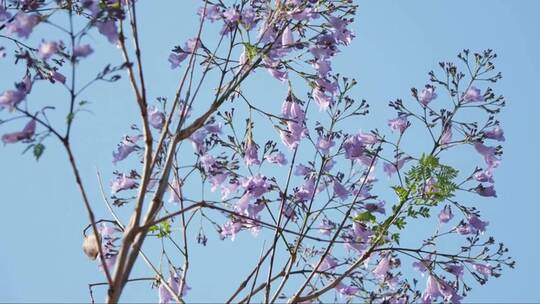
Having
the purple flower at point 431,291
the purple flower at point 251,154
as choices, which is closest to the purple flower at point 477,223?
the purple flower at point 431,291

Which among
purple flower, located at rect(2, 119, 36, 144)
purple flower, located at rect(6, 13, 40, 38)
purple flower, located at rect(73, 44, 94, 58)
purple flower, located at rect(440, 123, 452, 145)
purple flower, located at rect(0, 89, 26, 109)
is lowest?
purple flower, located at rect(2, 119, 36, 144)

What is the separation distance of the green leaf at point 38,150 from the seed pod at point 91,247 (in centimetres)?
44

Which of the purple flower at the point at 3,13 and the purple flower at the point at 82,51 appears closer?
the purple flower at the point at 82,51

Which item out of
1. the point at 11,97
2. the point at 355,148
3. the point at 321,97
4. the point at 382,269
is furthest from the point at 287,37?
the point at 11,97

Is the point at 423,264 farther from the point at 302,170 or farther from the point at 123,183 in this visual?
the point at 123,183

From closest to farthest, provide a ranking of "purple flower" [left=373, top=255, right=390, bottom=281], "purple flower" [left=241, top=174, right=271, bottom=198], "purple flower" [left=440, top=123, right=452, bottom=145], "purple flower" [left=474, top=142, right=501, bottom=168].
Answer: "purple flower" [left=241, top=174, right=271, bottom=198] < "purple flower" [left=440, top=123, right=452, bottom=145] < "purple flower" [left=373, top=255, right=390, bottom=281] < "purple flower" [left=474, top=142, right=501, bottom=168]

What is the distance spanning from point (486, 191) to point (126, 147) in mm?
1714

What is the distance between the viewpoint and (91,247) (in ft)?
9.64

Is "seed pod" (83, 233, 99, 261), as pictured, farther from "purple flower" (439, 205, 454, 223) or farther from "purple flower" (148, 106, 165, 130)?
"purple flower" (439, 205, 454, 223)

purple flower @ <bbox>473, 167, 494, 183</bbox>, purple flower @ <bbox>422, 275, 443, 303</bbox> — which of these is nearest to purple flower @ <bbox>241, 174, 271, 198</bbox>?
purple flower @ <bbox>422, 275, 443, 303</bbox>

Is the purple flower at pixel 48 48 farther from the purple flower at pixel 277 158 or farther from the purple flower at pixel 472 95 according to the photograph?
the purple flower at pixel 472 95

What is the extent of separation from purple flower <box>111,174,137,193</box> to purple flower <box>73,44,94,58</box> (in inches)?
50.6

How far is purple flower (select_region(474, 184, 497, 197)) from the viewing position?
4.24 meters

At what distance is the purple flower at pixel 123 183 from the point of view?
3758mm
